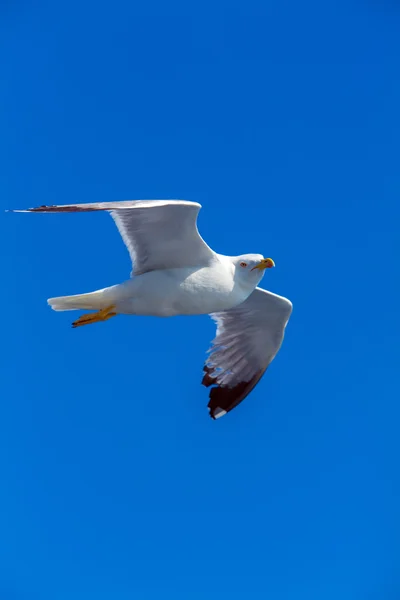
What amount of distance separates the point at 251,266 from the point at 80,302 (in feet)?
5.47

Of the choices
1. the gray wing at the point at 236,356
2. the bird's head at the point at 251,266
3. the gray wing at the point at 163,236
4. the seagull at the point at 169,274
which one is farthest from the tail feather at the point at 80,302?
the gray wing at the point at 236,356

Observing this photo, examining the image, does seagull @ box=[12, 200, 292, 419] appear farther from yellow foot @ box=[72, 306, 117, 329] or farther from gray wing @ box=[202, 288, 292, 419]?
gray wing @ box=[202, 288, 292, 419]

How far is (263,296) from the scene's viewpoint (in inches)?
354

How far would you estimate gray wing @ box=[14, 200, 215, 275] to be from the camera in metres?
7.15

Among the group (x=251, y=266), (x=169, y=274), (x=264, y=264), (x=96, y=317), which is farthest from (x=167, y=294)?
(x=264, y=264)

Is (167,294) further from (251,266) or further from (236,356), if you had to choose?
(236,356)

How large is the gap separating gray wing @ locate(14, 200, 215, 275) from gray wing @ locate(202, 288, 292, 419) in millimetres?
1859

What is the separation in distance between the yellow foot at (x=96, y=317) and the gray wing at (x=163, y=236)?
45 cm

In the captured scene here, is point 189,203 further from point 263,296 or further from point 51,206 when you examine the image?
point 263,296

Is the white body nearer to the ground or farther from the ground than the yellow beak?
nearer to the ground

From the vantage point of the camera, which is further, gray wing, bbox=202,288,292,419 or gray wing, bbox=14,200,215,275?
gray wing, bbox=202,288,292,419

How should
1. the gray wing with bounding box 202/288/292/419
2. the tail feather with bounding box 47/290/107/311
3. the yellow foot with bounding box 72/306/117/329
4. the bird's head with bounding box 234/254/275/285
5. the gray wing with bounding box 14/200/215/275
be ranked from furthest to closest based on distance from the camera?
the gray wing with bounding box 202/288/292/419 → the bird's head with bounding box 234/254/275/285 → the yellow foot with bounding box 72/306/117/329 → the tail feather with bounding box 47/290/107/311 → the gray wing with bounding box 14/200/215/275

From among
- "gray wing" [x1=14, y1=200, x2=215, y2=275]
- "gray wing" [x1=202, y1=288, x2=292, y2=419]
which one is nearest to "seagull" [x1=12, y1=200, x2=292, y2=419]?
"gray wing" [x1=14, y1=200, x2=215, y2=275]

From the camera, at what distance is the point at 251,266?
7785 millimetres
